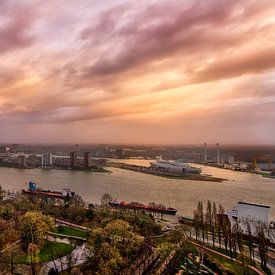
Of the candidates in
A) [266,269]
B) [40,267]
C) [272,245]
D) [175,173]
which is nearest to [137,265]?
[40,267]

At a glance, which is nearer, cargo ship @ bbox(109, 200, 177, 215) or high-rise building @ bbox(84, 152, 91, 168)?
cargo ship @ bbox(109, 200, 177, 215)

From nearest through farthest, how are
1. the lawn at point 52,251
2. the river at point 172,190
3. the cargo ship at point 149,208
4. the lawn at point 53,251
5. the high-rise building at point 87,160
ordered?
1. the lawn at point 52,251
2. the lawn at point 53,251
3. the cargo ship at point 149,208
4. the river at point 172,190
5. the high-rise building at point 87,160

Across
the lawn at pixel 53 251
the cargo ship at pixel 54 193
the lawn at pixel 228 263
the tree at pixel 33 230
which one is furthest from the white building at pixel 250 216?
the cargo ship at pixel 54 193

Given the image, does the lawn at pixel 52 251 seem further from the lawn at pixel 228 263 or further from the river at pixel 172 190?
the river at pixel 172 190

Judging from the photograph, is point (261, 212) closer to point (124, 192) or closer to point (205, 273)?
point (205, 273)

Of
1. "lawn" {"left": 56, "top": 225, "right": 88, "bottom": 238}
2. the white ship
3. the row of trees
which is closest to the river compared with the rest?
the row of trees

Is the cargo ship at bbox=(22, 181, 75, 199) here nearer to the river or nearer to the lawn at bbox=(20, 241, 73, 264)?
the river

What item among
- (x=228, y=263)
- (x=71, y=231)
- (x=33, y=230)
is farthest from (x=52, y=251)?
(x=228, y=263)
